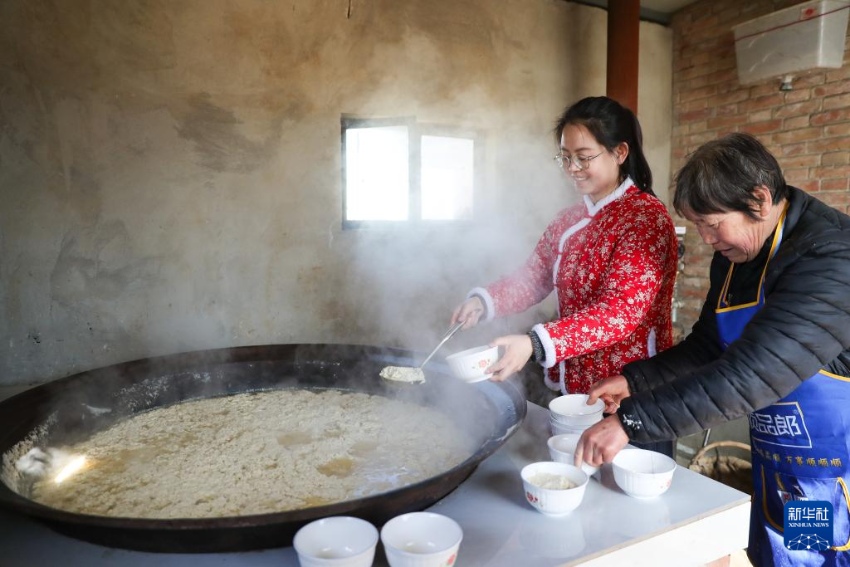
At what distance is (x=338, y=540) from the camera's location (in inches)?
40.6

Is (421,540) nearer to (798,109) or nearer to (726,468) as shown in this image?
(726,468)

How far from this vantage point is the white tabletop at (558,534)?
110 centimetres

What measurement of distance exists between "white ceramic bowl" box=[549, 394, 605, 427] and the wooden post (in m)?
2.91

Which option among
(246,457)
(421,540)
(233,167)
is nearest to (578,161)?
(421,540)

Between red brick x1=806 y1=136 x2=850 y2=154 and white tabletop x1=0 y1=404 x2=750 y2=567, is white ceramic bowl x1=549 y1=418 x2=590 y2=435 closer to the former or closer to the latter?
white tabletop x1=0 y1=404 x2=750 y2=567

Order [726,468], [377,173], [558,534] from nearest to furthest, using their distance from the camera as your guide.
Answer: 1. [558,534]
2. [726,468]
3. [377,173]

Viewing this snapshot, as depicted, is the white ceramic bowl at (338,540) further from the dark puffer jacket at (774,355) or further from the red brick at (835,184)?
the red brick at (835,184)

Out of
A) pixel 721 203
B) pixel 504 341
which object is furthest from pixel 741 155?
pixel 504 341

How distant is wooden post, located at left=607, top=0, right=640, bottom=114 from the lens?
3.85 metres

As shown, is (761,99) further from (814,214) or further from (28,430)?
(28,430)

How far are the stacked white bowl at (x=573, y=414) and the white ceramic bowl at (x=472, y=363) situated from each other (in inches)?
9.7

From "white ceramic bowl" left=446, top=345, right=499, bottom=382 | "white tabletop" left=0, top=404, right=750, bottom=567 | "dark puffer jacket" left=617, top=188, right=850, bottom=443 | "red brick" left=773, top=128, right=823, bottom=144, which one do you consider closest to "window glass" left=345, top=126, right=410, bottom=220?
"white ceramic bowl" left=446, top=345, right=499, bottom=382

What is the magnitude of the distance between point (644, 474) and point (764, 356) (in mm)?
372

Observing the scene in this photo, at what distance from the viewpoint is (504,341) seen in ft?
5.08
